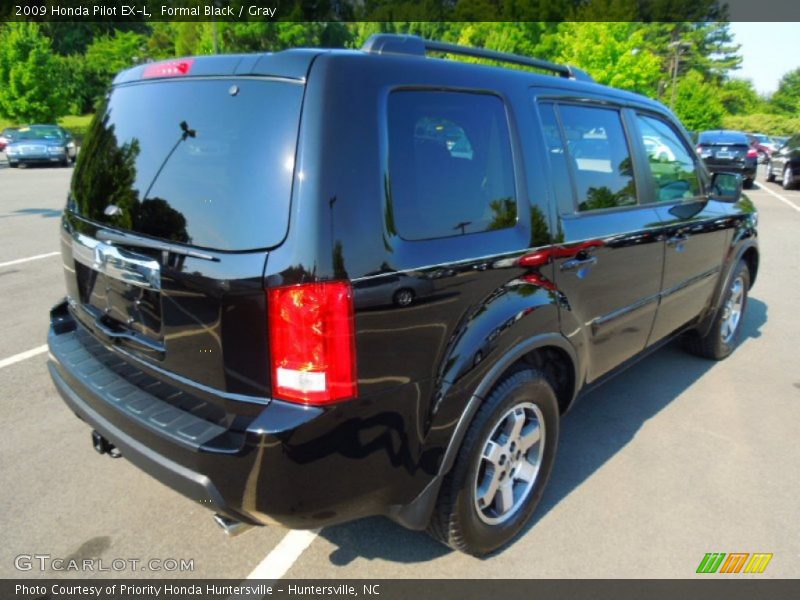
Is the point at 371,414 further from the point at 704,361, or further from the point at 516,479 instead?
the point at 704,361

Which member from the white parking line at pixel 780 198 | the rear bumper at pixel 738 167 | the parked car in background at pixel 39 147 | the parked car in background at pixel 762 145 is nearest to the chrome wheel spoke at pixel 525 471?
the white parking line at pixel 780 198

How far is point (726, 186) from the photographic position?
437cm

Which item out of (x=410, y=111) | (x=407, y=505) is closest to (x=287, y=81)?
(x=410, y=111)

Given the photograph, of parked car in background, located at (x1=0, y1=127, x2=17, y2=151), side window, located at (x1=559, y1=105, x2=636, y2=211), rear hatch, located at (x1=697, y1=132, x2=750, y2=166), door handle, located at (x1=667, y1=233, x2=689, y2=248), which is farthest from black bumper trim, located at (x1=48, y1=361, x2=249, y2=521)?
parked car in background, located at (x1=0, y1=127, x2=17, y2=151)

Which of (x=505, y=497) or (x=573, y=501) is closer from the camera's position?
(x=505, y=497)

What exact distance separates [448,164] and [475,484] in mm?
1264

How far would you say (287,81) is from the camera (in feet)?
6.38

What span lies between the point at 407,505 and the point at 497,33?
40.4m

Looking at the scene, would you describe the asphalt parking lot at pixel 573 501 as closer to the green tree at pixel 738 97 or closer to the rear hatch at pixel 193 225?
the rear hatch at pixel 193 225

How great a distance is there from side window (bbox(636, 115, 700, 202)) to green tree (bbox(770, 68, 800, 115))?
8326cm

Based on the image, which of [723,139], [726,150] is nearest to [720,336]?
[726,150]

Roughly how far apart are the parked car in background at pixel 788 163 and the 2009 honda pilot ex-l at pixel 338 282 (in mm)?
19216

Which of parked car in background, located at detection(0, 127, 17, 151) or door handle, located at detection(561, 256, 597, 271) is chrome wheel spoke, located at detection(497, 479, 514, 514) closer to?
door handle, located at detection(561, 256, 597, 271)

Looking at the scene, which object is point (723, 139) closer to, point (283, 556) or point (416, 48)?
Answer: point (416, 48)
